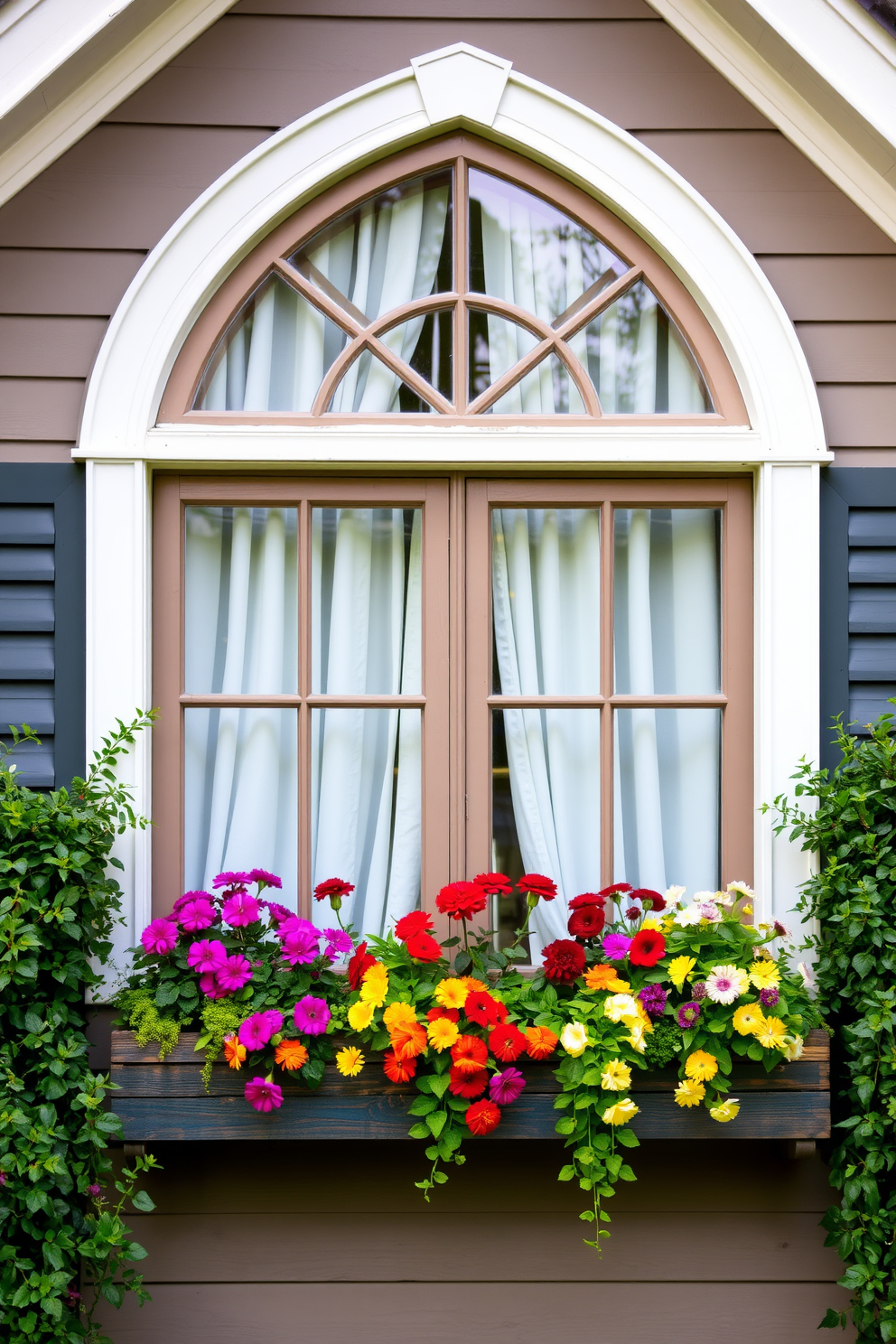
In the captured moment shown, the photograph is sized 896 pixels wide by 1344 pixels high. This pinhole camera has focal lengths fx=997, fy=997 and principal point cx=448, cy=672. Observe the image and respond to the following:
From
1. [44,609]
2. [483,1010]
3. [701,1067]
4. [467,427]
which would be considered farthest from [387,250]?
[701,1067]

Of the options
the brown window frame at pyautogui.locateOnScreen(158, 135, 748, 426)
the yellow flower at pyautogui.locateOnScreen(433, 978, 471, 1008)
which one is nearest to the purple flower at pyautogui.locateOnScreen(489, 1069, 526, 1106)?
the yellow flower at pyautogui.locateOnScreen(433, 978, 471, 1008)

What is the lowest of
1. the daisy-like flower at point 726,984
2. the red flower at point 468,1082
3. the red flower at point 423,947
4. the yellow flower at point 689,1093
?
the yellow flower at point 689,1093

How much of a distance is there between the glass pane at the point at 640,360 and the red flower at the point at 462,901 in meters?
1.23

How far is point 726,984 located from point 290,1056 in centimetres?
91

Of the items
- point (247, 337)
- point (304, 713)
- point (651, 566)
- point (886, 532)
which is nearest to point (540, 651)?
point (651, 566)

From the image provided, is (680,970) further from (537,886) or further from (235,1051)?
(235,1051)

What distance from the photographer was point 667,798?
8.20 feet

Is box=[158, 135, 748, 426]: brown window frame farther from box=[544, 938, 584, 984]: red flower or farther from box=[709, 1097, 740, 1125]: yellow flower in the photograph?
box=[709, 1097, 740, 1125]: yellow flower

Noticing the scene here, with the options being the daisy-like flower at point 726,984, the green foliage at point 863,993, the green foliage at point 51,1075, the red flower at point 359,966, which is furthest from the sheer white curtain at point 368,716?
the green foliage at point 863,993

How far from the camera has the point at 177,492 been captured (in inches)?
95.8

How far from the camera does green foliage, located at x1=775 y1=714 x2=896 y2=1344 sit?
207 centimetres

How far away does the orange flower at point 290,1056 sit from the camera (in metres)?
2.04

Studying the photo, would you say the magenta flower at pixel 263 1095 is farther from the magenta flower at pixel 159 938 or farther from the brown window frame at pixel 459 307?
the brown window frame at pixel 459 307

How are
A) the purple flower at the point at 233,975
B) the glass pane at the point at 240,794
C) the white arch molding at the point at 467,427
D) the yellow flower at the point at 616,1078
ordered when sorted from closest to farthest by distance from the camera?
the yellow flower at the point at 616,1078 → the purple flower at the point at 233,975 → the white arch molding at the point at 467,427 → the glass pane at the point at 240,794
